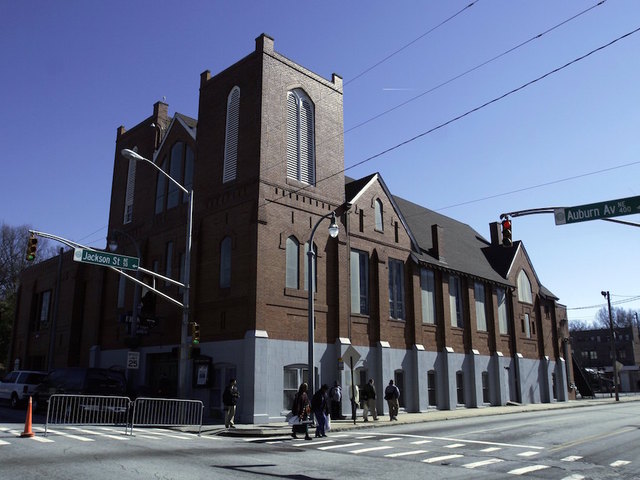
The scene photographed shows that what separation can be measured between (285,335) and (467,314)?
615 inches

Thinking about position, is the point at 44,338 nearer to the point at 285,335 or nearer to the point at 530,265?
the point at 285,335

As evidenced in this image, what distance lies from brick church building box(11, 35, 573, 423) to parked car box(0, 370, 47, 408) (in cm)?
420

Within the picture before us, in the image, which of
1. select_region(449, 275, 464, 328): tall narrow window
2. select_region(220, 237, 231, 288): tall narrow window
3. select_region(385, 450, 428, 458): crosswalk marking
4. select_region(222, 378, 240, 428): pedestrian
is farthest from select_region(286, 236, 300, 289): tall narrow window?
select_region(449, 275, 464, 328): tall narrow window

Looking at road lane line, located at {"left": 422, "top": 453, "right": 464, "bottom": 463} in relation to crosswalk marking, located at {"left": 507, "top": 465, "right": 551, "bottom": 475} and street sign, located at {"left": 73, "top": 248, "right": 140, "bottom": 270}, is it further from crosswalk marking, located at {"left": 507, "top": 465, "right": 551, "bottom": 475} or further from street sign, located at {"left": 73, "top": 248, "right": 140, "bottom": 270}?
street sign, located at {"left": 73, "top": 248, "right": 140, "bottom": 270}

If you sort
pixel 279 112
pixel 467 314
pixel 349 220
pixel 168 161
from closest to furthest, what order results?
pixel 279 112, pixel 349 220, pixel 168 161, pixel 467 314

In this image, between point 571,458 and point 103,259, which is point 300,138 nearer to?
point 103,259

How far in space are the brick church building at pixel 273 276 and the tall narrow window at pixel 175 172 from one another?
99 mm

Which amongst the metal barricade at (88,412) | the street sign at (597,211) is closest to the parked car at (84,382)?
the metal barricade at (88,412)

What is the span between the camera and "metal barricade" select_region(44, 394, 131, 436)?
18502 mm

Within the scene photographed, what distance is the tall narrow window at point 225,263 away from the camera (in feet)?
80.3

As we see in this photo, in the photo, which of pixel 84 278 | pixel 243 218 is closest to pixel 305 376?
pixel 243 218

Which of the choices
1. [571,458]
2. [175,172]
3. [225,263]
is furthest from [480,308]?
[571,458]

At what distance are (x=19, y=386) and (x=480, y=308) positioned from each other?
90.1 ft

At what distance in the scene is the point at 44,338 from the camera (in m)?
38.3
